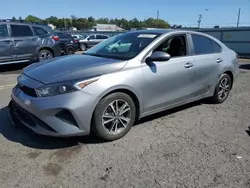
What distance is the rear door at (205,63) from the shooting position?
16.4 ft

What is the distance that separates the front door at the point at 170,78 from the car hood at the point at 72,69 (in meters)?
0.55

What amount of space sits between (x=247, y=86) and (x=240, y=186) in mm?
5494

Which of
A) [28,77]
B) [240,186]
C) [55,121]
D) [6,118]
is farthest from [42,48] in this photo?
[240,186]

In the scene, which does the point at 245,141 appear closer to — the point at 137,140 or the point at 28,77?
the point at 137,140

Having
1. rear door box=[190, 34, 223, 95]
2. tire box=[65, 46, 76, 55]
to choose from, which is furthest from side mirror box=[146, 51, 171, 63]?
tire box=[65, 46, 76, 55]

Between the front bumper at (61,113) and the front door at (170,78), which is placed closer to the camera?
the front bumper at (61,113)

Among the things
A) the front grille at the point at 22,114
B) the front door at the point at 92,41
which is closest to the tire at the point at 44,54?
the front grille at the point at 22,114

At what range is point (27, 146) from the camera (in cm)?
371

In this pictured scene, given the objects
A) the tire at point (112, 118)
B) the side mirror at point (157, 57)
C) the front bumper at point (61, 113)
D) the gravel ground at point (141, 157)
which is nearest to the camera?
the gravel ground at point (141, 157)

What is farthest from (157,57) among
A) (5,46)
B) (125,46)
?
(5,46)

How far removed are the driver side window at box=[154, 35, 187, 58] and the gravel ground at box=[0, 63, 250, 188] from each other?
1166mm

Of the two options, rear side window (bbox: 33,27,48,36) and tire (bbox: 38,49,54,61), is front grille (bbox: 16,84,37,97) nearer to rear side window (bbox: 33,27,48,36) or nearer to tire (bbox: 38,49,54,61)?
tire (bbox: 38,49,54,61)

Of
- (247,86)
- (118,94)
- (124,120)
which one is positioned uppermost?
(118,94)

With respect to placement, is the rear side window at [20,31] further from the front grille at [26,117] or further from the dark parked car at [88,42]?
the dark parked car at [88,42]
